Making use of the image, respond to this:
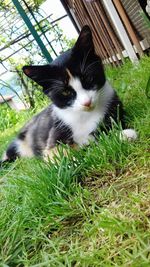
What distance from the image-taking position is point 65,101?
8.06 ft

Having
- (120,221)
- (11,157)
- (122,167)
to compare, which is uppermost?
(120,221)

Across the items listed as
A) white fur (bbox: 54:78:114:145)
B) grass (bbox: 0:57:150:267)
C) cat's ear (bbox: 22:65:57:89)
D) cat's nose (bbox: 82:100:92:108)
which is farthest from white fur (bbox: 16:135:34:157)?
grass (bbox: 0:57:150:267)

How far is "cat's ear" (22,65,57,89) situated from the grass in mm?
621

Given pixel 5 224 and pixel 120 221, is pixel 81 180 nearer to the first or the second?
pixel 5 224

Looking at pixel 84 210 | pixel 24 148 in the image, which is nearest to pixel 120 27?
pixel 24 148

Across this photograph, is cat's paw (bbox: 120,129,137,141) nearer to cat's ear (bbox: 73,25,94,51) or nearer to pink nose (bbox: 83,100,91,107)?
pink nose (bbox: 83,100,91,107)

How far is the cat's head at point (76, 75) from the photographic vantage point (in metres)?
2.33

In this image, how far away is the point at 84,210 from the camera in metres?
1.51

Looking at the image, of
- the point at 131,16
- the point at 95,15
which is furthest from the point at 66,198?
the point at 95,15

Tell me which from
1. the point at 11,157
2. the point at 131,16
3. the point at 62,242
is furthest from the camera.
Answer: the point at 131,16

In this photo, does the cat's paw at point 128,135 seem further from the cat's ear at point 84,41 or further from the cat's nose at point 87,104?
the cat's ear at point 84,41

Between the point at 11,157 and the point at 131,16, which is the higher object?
the point at 131,16

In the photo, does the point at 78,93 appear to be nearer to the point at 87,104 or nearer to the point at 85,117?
the point at 87,104

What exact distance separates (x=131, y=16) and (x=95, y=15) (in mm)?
1507
